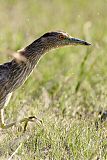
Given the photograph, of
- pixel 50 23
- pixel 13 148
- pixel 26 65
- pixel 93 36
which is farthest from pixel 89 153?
pixel 50 23

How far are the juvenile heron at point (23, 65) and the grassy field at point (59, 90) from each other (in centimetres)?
27

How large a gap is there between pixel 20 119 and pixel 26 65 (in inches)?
22.1

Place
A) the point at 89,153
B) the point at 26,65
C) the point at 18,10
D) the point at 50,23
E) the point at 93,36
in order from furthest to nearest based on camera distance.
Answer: the point at 18,10 → the point at 50,23 → the point at 93,36 → the point at 26,65 → the point at 89,153

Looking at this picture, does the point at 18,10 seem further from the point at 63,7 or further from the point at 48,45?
the point at 48,45

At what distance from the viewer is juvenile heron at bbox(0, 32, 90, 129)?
746cm

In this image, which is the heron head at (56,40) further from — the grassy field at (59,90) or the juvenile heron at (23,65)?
Result: the grassy field at (59,90)

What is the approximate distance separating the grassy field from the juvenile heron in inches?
10.5

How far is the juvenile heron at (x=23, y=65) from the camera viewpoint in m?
7.46

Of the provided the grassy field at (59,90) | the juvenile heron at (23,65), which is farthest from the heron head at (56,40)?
the grassy field at (59,90)

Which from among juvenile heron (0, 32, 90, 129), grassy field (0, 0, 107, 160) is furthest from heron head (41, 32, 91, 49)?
grassy field (0, 0, 107, 160)

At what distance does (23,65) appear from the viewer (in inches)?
299

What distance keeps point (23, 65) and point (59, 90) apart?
2.45m

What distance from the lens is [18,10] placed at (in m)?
15.8

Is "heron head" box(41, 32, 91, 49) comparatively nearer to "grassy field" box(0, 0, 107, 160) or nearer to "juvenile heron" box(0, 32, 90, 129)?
"juvenile heron" box(0, 32, 90, 129)
